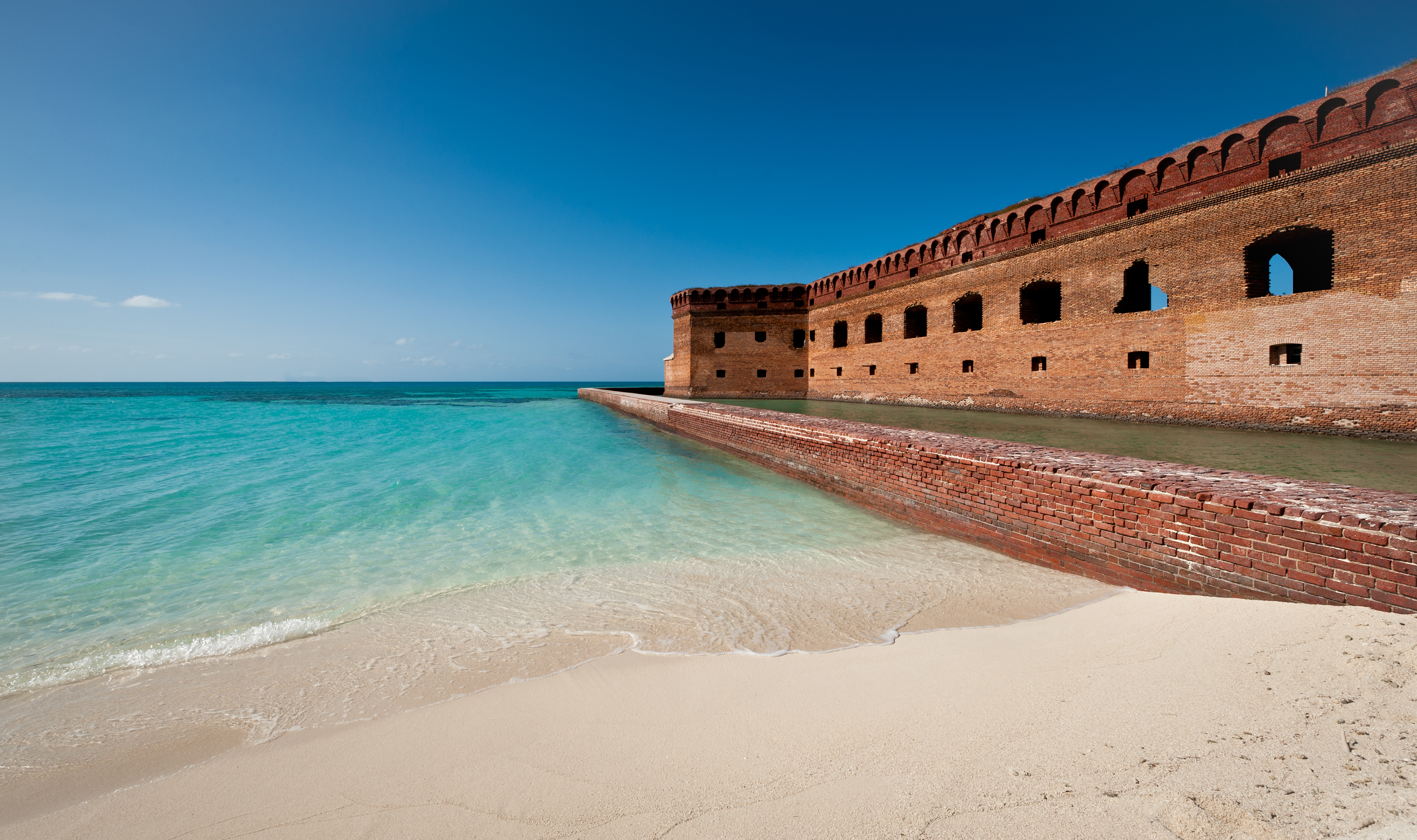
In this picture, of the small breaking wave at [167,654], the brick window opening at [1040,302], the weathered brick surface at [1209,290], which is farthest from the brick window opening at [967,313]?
the small breaking wave at [167,654]

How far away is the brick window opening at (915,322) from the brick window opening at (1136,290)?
6.35 metres

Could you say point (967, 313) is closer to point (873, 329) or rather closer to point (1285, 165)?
point (873, 329)

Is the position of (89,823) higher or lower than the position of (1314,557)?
lower

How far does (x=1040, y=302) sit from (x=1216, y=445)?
8.51m

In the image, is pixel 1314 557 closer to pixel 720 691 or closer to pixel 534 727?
pixel 720 691

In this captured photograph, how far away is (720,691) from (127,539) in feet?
21.0

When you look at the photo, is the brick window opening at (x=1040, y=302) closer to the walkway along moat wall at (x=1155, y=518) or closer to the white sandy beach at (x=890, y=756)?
the walkway along moat wall at (x=1155, y=518)

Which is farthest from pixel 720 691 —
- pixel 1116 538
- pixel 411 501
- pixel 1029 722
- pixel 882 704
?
pixel 411 501

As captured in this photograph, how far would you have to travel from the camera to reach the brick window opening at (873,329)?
20.9 metres

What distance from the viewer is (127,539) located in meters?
5.10

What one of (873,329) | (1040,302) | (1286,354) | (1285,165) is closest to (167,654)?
(1286,354)

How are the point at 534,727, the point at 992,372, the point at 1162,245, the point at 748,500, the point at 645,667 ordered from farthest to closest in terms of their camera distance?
the point at 992,372
the point at 1162,245
the point at 748,500
the point at 645,667
the point at 534,727

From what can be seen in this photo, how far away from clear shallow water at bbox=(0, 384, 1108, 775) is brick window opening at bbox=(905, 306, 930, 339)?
1286 centimetres

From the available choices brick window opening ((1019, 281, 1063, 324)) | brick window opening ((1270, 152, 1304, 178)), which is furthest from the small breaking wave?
brick window opening ((1019, 281, 1063, 324))
